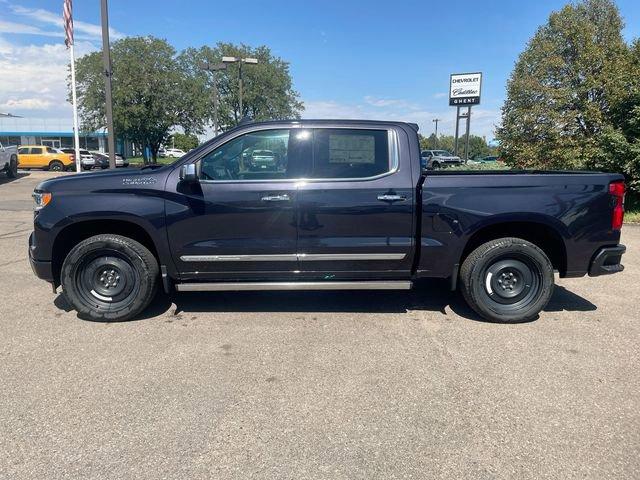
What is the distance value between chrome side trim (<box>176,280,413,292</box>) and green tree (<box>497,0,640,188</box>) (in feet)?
30.8

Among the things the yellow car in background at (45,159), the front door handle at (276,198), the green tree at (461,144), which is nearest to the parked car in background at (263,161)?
the front door handle at (276,198)

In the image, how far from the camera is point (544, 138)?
14.4m

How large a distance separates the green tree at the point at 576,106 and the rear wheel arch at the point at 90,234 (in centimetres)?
1105

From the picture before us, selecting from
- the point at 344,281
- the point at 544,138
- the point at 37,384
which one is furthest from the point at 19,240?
the point at 544,138

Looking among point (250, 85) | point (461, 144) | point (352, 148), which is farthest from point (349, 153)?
point (461, 144)

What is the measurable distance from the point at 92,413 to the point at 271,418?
1.15m

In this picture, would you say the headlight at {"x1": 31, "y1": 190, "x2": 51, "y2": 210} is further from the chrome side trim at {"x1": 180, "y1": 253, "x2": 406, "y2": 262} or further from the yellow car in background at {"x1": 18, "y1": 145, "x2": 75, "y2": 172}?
the yellow car in background at {"x1": 18, "y1": 145, "x2": 75, "y2": 172}

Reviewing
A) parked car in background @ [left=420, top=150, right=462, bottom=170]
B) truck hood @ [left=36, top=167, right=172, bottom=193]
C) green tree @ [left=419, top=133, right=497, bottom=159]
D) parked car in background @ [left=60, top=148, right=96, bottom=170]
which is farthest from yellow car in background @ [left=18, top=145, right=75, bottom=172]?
green tree @ [left=419, top=133, right=497, bottom=159]

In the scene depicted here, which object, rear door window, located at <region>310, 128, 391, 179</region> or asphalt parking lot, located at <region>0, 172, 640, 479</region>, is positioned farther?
rear door window, located at <region>310, 128, 391, 179</region>

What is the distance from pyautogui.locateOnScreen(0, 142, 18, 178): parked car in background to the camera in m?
21.2

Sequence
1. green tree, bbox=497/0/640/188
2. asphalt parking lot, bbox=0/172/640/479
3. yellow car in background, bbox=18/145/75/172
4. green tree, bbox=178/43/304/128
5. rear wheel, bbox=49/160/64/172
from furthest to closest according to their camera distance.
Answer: green tree, bbox=178/43/304/128
rear wheel, bbox=49/160/64/172
yellow car in background, bbox=18/145/75/172
green tree, bbox=497/0/640/188
asphalt parking lot, bbox=0/172/640/479

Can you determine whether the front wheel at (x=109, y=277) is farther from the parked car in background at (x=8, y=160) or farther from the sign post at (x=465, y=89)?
the sign post at (x=465, y=89)

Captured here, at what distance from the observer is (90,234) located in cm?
486

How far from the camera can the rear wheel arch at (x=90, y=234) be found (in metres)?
4.71
